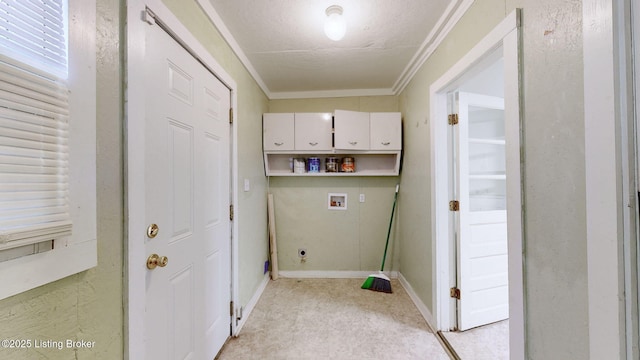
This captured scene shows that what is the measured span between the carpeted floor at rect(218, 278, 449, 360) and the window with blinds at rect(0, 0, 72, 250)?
1.58m

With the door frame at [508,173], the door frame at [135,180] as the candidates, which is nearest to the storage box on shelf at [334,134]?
the door frame at [508,173]

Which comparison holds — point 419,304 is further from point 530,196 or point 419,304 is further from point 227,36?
point 227,36

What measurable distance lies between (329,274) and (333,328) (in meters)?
1.05

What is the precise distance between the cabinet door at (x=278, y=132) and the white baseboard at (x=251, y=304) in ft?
5.20

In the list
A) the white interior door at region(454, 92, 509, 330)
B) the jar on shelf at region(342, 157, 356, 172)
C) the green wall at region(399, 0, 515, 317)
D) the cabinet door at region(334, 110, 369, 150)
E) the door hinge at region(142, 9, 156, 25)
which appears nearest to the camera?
the door hinge at region(142, 9, 156, 25)

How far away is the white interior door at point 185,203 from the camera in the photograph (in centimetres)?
108

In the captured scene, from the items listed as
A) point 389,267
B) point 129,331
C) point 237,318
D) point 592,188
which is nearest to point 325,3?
point 592,188

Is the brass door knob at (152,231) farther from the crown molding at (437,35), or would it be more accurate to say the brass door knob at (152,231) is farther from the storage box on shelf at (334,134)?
the crown molding at (437,35)

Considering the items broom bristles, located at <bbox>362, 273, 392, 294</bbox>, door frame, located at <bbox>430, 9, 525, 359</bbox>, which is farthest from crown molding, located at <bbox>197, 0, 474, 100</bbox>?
broom bristles, located at <bbox>362, 273, 392, 294</bbox>

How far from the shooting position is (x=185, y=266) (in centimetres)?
132

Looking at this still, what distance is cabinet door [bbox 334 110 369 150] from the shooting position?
274 cm

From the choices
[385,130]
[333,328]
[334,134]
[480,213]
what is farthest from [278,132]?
[480,213]

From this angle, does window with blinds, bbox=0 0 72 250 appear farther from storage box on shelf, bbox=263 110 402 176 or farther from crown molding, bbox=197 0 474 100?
storage box on shelf, bbox=263 110 402 176

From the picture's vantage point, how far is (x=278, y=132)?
2.81m
